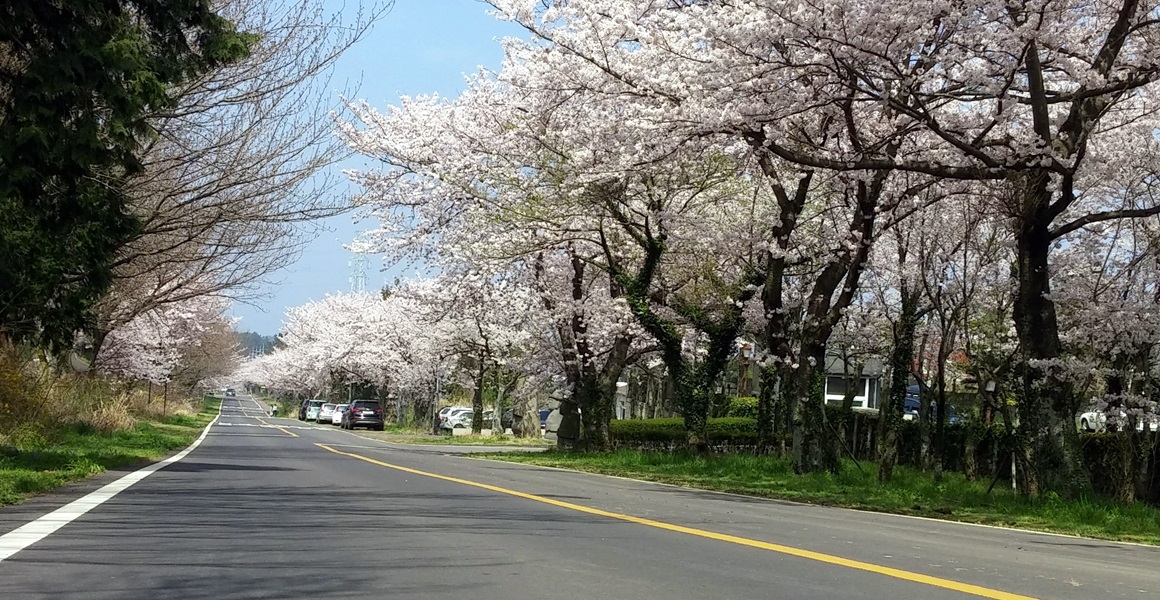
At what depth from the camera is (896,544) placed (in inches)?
377

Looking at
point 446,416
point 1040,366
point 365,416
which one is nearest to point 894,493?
point 1040,366

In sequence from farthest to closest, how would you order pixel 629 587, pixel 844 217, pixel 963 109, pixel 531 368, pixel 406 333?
pixel 406 333 < pixel 531 368 < pixel 844 217 < pixel 963 109 < pixel 629 587

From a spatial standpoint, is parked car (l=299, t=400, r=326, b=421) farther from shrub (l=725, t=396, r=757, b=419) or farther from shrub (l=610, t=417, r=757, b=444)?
shrub (l=610, t=417, r=757, b=444)

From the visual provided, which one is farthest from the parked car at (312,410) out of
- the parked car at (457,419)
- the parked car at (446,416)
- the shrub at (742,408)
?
the shrub at (742,408)

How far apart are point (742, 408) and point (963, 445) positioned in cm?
1420

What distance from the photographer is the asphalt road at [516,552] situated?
21.6 ft

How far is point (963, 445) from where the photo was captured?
2647cm

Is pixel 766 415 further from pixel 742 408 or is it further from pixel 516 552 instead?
pixel 516 552

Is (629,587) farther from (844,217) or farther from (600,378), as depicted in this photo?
(600,378)

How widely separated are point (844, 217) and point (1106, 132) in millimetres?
5027

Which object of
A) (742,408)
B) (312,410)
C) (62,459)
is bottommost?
(62,459)

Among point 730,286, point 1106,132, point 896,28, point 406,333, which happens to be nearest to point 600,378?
point 730,286

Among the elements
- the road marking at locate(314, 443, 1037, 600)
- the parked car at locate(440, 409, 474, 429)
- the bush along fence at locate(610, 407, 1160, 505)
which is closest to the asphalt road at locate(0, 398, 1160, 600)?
the road marking at locate(314, 443, 1037, 600)

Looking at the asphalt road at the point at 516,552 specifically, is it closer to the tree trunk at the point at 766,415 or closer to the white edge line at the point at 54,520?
the white edge line at the point at 54,520
